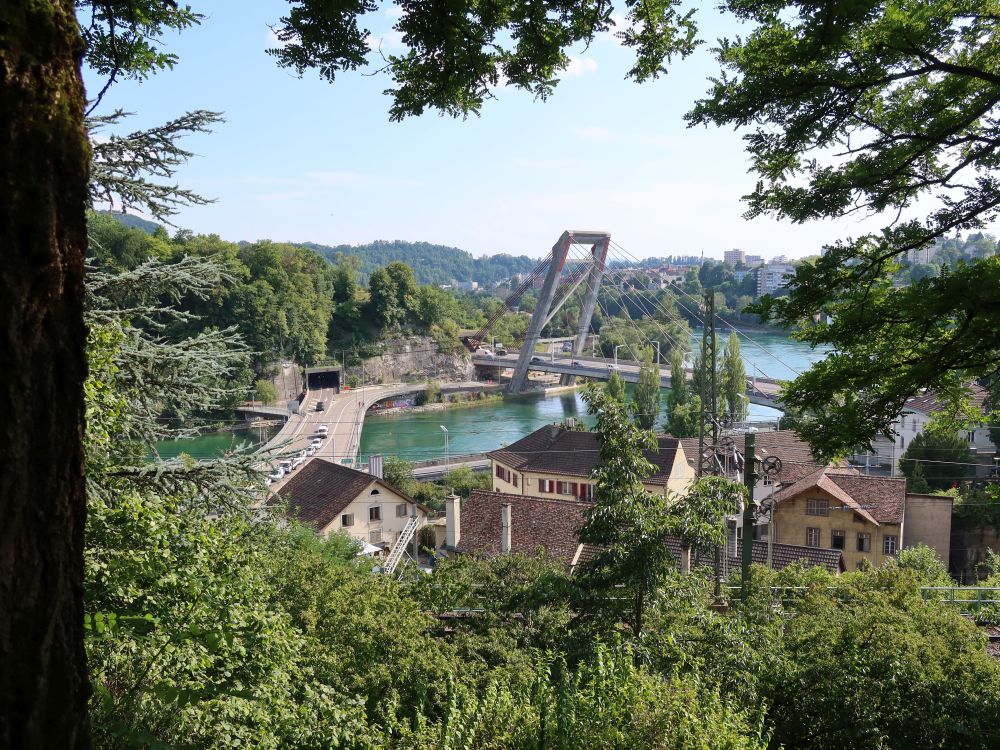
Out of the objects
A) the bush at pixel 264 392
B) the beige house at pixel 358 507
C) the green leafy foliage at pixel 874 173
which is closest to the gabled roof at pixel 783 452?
the beige house at pixel 358 507

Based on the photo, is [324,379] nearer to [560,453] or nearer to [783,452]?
[560,453]

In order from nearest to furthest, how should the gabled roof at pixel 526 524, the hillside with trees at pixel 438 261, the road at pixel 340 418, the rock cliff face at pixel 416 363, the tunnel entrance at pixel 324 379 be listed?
the gabled roof at pixel 526 524, the road at pixel 340 418, the tunnel entrance at pixel 324 379, the rock cliff face at pixel 416 363, the hillside with trees at pixel 438 261

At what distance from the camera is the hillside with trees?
164500mm

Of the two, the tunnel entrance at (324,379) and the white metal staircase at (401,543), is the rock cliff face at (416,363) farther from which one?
the white metal staircase at (401,543)

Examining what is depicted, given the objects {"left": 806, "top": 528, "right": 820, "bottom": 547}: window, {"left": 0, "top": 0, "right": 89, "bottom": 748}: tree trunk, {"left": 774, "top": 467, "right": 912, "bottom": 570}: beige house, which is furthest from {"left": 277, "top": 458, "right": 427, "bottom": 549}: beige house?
{"left": 0, "top": 0, "right": 89, "bottom": 748}: tree trunk

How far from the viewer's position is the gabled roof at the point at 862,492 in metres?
14.2

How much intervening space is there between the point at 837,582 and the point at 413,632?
10.9 feet

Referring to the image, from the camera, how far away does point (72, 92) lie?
1083 millimetres

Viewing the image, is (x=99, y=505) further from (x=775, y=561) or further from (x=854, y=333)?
(x=775, y=561)

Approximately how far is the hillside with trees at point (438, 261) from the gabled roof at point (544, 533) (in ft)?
477

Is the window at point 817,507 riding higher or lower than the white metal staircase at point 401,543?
higher

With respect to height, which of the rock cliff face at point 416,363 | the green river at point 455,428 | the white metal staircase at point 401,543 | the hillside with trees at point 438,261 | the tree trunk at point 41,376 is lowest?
the green river at point 455,428

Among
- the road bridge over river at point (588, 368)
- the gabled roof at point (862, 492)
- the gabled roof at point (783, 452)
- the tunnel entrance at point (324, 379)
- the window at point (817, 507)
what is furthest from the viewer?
the tunnel entrance at point (324, 379)

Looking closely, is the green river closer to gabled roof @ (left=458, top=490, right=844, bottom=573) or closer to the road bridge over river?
the road bridge over river
